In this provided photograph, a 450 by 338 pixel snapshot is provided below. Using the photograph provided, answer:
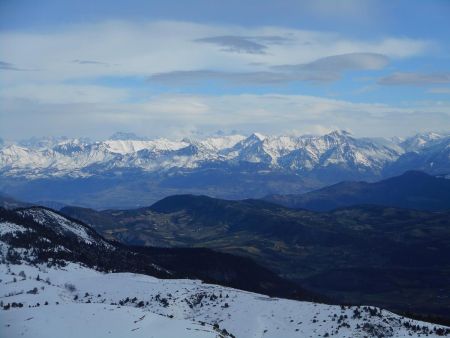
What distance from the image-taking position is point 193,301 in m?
108

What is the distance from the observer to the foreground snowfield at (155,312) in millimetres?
76062

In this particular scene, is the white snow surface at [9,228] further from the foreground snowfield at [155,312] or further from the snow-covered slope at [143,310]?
the foreground snowfield at [155,312]

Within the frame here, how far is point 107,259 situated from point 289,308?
91409mm

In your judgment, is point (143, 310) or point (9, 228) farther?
point (9, 228)

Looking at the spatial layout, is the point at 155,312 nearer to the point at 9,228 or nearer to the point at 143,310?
the point at 143,310

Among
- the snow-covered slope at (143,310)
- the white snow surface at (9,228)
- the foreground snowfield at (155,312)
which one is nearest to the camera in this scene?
the foreground snowfield at (155,312)

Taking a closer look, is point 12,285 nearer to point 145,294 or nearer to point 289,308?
point 145,294

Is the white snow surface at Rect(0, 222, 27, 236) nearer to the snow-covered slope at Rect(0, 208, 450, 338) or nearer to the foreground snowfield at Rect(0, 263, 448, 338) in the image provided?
the snow-covered slope at Rect(0, 208, 450, 338)

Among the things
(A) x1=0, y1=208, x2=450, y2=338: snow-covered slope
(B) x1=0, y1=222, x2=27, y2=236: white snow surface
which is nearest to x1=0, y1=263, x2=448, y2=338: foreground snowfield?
(A) x1=0, y1=208, x2=450, y2=338: snow-covered slope

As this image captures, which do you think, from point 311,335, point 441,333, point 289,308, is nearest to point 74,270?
point 289,308

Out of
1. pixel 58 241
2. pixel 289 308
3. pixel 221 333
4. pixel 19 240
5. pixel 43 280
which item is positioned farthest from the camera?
pixel 58 241

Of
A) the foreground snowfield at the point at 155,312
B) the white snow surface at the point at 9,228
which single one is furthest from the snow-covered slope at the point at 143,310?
the white snow surface at the point at 9,228

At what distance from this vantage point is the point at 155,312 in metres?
98.0

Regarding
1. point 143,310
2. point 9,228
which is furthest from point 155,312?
point 9,228
